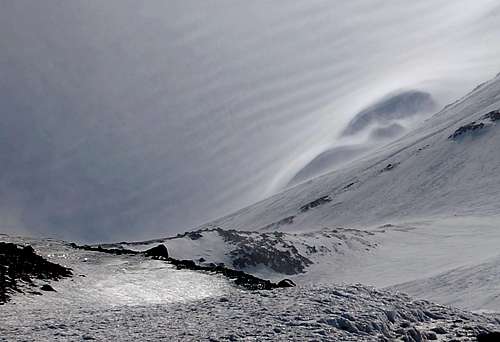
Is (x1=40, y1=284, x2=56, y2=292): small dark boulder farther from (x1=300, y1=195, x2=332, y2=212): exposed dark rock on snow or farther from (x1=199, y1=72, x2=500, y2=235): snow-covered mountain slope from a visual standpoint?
(x1=300, y1=195, x2=332, y2=212): exposed dark rock on snow

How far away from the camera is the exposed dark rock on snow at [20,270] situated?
79.0 ft

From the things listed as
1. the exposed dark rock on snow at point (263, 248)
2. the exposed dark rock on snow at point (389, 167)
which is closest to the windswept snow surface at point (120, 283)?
the exposed dark rock on snow at point (263, 248)

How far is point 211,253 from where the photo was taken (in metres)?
84.8

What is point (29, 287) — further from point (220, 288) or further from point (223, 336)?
point (223, 336)

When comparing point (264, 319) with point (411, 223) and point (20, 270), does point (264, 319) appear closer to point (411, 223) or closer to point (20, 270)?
point (20, 270)

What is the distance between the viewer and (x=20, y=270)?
27.7 meters

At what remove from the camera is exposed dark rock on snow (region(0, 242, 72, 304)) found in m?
24.1

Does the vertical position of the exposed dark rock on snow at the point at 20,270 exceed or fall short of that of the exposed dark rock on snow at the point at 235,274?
it exceeds it

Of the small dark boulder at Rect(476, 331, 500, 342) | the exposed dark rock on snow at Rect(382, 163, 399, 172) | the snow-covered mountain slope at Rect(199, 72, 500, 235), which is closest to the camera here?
the small dark boulder at Rect(476, 331, 500, 342)

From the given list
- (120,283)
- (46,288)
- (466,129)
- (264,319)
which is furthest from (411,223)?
(264,319)

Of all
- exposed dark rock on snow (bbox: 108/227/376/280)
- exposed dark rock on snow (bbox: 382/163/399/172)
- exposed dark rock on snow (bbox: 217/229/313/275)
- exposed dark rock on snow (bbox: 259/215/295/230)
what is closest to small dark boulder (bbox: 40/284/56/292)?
exposed dark rock on snow (bbox: 108/227/376/280)

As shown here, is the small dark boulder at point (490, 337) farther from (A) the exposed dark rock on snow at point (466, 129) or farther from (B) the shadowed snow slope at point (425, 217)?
(A) the exposed dark rock on snow at point (466, 129)

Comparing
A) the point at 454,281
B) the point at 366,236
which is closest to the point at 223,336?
the point at 454,281

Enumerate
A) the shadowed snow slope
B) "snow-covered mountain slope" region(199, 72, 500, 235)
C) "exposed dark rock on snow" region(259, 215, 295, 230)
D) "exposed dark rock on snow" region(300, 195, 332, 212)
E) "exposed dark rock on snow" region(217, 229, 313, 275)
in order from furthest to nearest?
1. "exposed dark rock on snow" region(300, 195, 332, 212)
2. "exposed dark rock on snow" region(259, 215, 295, 230)
3. "snow-covered mountain slope" region(199, 72, 500, 235)
4. "exposed dark rock on snow" region(217, 229, 313, 275)
5. the shadowed snow slope
